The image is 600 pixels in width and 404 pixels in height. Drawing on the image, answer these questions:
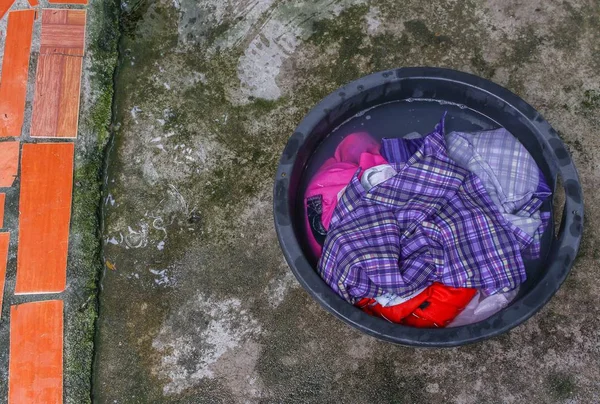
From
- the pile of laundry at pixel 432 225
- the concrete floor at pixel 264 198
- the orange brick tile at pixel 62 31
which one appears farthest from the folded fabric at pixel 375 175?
the orange brick tile at pixel 62 31

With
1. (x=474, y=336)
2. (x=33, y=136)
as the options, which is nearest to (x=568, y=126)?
(x=474, y=336)

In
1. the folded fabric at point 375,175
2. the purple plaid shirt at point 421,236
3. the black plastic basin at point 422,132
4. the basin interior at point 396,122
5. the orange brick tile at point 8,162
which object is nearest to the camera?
the black plastic basin at point 422,132

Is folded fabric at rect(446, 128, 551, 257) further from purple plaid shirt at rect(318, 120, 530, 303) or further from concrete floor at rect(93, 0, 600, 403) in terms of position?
concrete floor at rect(93, 0, 600, 403)

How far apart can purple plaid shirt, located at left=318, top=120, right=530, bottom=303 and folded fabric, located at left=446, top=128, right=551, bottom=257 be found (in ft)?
0.17

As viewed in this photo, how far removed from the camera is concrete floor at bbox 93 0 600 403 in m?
1.88

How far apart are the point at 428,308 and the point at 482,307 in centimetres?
18

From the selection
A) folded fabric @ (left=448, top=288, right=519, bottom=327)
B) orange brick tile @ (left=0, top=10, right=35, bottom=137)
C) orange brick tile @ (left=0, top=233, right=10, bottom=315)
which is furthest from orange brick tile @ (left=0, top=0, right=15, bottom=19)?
folded fabric @ (left=448, top=288, right=519, bottom=327)

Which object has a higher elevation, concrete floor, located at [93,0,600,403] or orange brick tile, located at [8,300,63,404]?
concrete floor, located at [93,0,600,403]

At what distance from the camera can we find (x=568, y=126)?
2.04 meters

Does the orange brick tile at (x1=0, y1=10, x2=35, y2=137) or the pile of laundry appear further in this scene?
the orange brick tile at (x1=0, y1=10, x2=35, y2=137)

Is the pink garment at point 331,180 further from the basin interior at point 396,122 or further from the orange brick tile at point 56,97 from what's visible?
the orange brick tile at point 56,97

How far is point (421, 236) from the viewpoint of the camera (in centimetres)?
179

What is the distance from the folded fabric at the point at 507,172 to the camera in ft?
6.00

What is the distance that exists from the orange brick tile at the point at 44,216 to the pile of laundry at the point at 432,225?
937 mm
